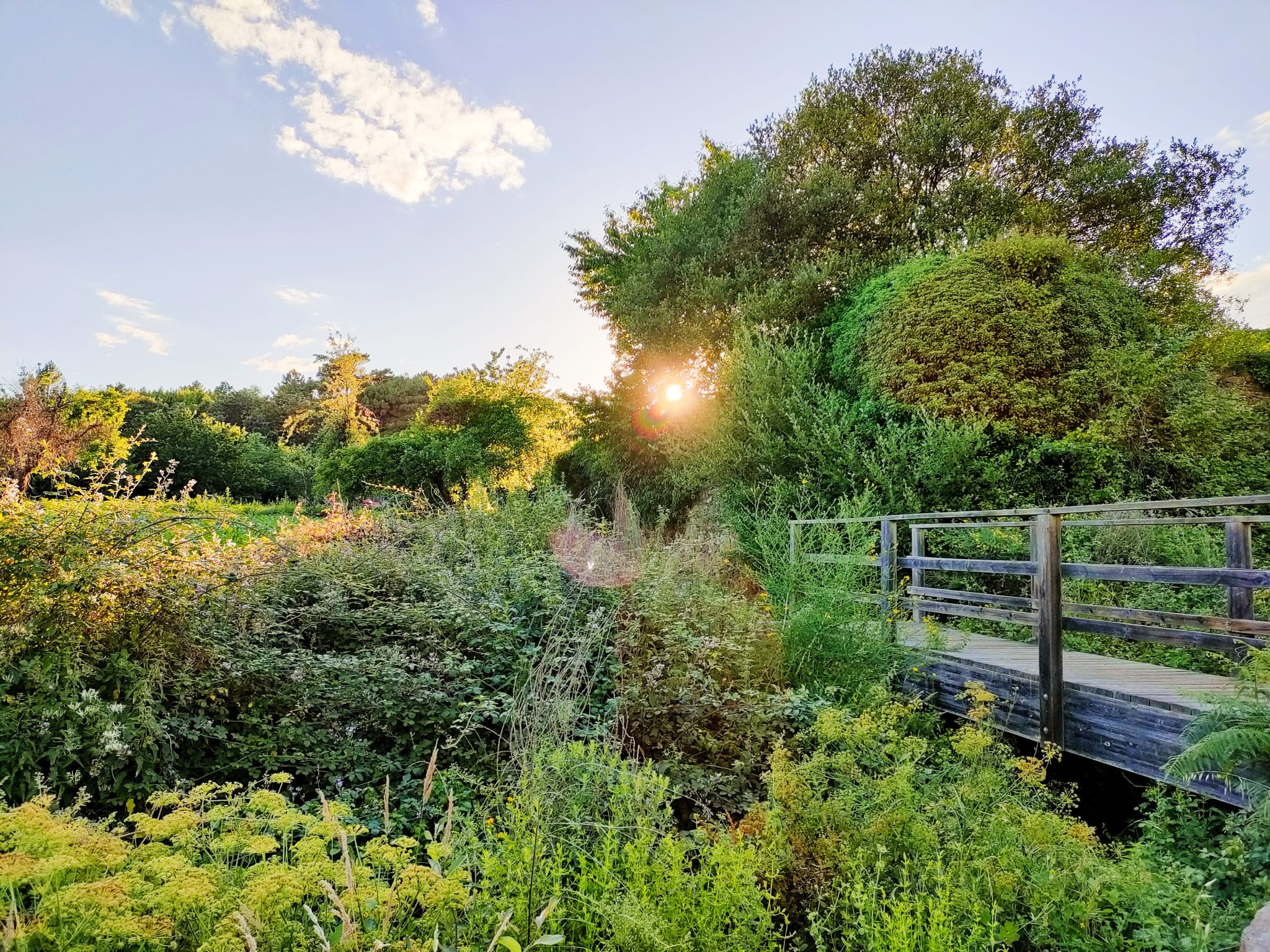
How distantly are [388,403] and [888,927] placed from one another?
3122 centimetres

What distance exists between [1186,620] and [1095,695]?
1.81 feet

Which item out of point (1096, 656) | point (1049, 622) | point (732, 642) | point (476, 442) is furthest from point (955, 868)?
point (476, 442)

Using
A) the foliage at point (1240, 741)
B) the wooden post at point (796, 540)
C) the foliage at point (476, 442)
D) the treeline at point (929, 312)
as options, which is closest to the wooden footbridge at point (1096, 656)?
the foliage at point (1240, 741)

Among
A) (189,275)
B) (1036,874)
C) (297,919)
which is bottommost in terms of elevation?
(1036,874)

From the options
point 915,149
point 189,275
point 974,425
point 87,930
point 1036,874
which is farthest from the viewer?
point 915,149

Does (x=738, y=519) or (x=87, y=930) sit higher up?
(x=738, y=519)

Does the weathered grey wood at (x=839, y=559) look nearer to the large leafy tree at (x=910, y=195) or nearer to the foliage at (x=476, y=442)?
the large leafy tree at (x=910, y=195)

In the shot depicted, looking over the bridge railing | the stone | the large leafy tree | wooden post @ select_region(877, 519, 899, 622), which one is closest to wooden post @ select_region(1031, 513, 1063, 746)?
the bridge railing

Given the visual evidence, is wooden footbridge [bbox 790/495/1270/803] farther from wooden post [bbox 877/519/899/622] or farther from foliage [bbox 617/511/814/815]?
foliage [bbox 617/511/814/815]

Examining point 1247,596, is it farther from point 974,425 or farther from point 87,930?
point 87,930

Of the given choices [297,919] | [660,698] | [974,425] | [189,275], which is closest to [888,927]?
[297,919]

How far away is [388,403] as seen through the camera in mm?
29844

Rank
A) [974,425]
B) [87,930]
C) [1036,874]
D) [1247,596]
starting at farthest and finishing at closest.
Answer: [974,425]
[1247,596]
[1036,874]
[87,930]

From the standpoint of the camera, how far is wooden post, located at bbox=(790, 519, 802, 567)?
6008 mm
